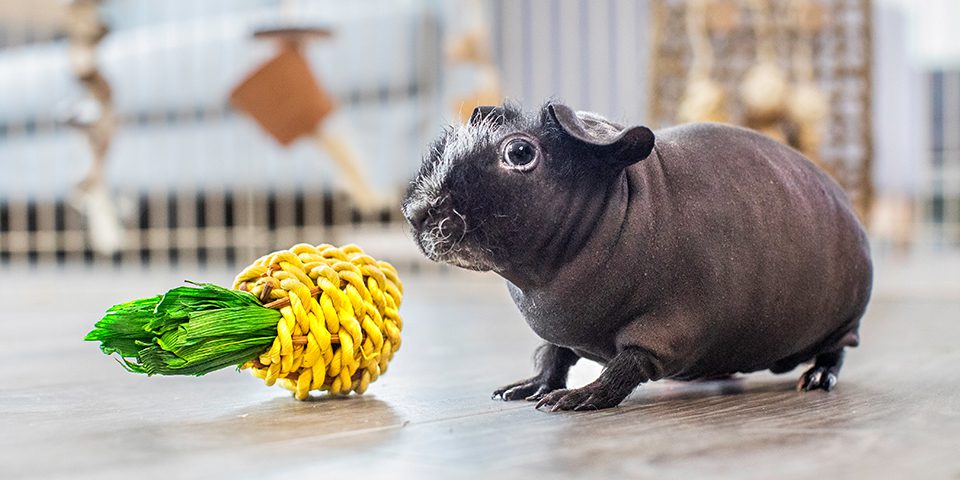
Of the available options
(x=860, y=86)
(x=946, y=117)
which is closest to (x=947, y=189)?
(x=946, y=117)

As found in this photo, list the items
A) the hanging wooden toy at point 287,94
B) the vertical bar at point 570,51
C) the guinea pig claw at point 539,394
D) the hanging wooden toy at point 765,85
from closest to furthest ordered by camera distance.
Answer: the guinea pig claw at point 539,394 < the hanging wooden toy at point 287,94 < the hanging wooden toy at point 765,85 < the vertical bar at point 570,51

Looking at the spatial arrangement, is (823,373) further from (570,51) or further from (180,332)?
(570,51)

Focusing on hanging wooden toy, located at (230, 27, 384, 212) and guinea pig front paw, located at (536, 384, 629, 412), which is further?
hanging wooden toy, located at (230, 27, 384, 212)

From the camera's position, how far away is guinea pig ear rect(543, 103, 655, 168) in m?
0.80

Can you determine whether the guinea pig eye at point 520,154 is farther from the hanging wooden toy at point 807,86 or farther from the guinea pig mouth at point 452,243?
the hanging wooden toy at point 807,86

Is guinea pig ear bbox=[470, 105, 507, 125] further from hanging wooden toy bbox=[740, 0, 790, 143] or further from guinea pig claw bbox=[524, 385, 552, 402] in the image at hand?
hanging wooden toy bbox=[740, 0, 790, 143]

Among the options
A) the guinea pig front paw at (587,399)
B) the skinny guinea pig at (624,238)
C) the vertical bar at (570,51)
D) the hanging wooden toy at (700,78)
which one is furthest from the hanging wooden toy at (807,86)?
the guinea pig front paw at (587,399)

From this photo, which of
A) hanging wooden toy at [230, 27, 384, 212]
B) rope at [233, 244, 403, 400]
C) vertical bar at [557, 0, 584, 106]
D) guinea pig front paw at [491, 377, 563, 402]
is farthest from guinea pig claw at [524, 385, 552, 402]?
vertical bar at [557, 0, 584, 106]

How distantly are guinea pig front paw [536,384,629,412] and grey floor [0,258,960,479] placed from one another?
0.04ft

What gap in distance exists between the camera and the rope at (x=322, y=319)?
0.87 m

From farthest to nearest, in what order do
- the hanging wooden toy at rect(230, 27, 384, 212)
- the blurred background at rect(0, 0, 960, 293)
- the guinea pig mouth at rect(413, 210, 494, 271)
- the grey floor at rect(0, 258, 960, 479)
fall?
1. the blurred background at rect(0, 0, 960, 293)
2. the hanging wooden toy at rect(230, 27, 384, 212)
3. the guinea pig mouth at rect(413, 210, 494, 271)
4. the grey floor at rect(0, 258, 960, 479)

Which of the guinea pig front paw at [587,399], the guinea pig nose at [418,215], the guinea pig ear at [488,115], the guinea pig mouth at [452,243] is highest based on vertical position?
the guinea pig ear at [488,115]

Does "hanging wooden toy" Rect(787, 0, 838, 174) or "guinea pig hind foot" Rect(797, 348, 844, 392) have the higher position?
"hanging wooden toy" Rect(787, 0, 838, 174)

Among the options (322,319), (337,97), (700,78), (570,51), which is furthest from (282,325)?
(570,51)
